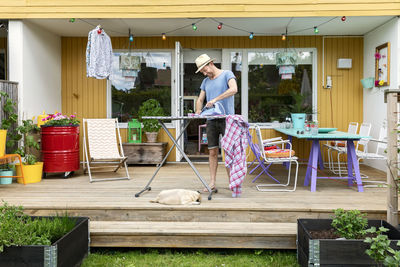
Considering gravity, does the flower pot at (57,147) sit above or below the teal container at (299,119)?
below

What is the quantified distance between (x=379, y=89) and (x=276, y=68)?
202cm

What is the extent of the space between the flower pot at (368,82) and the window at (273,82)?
103 cm

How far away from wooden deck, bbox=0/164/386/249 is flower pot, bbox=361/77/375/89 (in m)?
2.86

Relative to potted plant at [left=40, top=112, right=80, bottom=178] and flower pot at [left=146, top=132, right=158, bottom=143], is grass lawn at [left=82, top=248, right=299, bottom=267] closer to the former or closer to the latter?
potted plant at [left=40, top=112, right=80, bottom=178]

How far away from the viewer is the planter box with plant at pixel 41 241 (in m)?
2.83

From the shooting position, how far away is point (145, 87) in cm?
795

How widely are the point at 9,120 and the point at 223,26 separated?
403 centimetres

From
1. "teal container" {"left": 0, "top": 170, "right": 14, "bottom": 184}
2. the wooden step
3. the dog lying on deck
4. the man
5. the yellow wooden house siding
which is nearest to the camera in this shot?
the wooden step

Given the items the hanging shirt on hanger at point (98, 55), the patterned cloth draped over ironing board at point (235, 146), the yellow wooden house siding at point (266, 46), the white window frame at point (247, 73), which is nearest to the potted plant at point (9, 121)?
the hanging shirt on hanger at point (98, 55)

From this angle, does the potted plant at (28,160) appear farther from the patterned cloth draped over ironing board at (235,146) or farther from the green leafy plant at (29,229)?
the patterned cloth draped over ironing board at (235,146)

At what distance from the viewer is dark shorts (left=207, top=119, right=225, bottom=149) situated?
15.5 feet

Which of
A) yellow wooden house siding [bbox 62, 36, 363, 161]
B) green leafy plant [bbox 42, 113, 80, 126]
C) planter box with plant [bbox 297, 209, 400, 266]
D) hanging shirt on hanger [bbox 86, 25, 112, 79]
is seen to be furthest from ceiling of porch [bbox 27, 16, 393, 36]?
planter box with plant [bbox 297, 209, 400, 266]

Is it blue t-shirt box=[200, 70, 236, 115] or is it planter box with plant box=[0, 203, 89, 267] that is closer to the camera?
planter box with plant box=[0, 203, 89, 267]

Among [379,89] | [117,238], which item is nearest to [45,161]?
[117,238]
